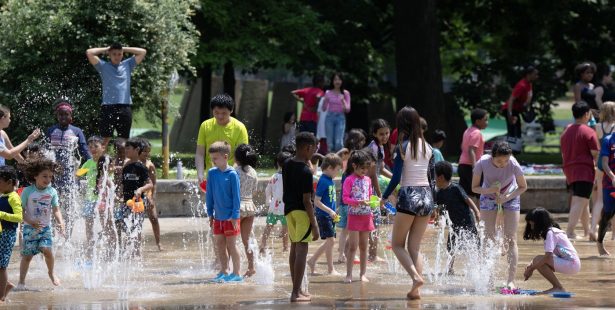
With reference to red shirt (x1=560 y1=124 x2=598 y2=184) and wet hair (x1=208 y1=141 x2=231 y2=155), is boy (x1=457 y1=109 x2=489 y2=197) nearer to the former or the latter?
red shirt (x1=560 y1=124 x2=598 y2=184)

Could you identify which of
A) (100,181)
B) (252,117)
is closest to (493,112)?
(252,117)

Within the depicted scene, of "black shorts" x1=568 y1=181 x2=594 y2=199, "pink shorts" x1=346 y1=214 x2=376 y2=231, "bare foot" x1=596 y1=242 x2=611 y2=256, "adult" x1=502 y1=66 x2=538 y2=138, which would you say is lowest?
"bare foot" x1=596 y1=242 x2=611 y2=256

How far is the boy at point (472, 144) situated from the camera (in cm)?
1490

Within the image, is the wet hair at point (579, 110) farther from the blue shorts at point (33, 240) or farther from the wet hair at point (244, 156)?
the blue shorts at point (33, 240)

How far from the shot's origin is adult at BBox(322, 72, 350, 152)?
2203 cm

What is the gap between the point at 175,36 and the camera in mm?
19609

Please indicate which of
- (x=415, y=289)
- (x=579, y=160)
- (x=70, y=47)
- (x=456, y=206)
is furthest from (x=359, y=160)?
(x=70, y=47)

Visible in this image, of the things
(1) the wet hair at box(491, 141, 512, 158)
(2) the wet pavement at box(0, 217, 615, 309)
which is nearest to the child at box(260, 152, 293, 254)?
(2) the wet pavement at box(0, 217, 615, 309)

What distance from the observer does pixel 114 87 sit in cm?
1590

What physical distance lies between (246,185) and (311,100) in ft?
33.7

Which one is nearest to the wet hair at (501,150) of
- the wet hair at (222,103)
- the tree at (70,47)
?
the wet hair at (222,103)

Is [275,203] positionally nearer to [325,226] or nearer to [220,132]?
[220,132]

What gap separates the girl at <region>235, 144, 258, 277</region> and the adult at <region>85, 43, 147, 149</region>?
379cm

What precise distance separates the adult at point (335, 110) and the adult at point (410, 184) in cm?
1085
